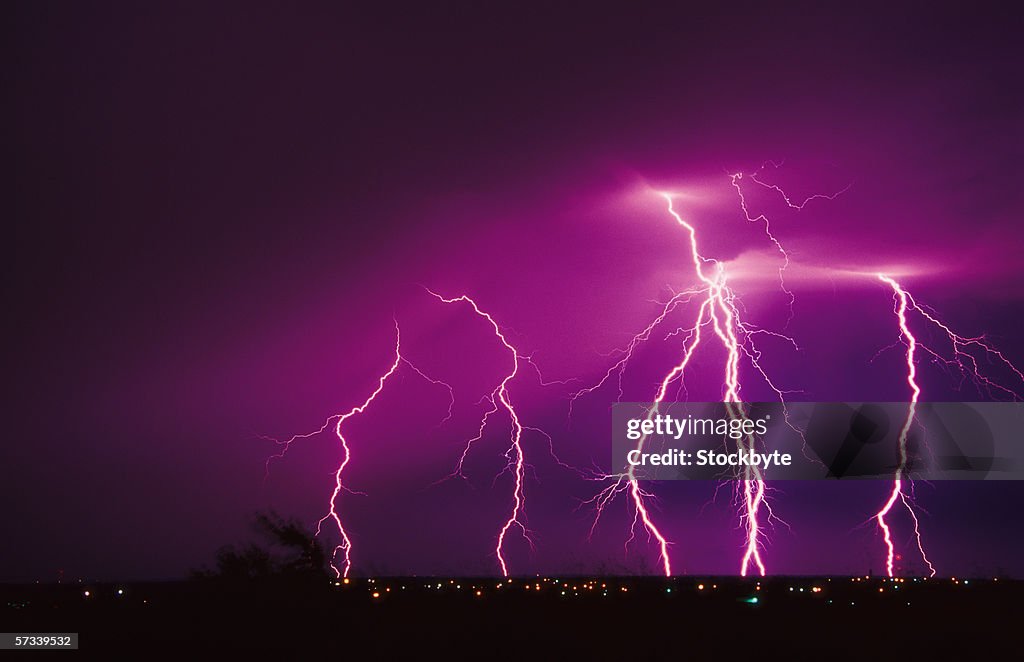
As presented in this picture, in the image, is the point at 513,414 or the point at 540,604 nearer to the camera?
the point at 540,604

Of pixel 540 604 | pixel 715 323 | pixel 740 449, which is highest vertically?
pixel 715 323

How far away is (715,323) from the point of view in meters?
23.5

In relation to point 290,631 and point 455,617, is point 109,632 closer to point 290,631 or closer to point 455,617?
point 290,631

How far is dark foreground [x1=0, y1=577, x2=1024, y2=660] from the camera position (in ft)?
42.7

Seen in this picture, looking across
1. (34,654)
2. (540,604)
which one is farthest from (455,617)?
(34,654)

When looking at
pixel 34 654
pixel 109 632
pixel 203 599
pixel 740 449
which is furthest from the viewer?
pixel 740 449

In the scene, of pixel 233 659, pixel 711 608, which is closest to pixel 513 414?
pixel 711 608

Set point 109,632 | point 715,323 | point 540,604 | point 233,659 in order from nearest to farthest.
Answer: point 233,659, point 109,632, point 540,604, point 715,323

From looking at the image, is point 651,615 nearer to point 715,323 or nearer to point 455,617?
point 455,617

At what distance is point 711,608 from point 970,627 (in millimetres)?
4406

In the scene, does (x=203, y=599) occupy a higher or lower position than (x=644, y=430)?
lower

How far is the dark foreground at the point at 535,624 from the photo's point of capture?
13008mm

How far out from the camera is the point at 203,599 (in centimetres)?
1717

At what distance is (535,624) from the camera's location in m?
14.8
